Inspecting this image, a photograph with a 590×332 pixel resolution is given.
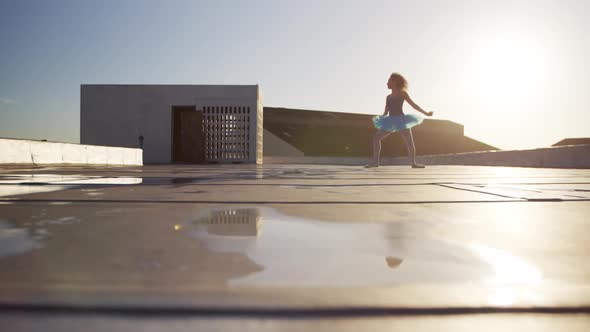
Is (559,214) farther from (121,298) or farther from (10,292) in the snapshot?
(10,292)

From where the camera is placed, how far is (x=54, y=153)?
20.8ft

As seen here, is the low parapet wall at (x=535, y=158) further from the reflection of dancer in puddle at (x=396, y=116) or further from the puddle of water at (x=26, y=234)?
the puddle of water at (x=26, y=234)

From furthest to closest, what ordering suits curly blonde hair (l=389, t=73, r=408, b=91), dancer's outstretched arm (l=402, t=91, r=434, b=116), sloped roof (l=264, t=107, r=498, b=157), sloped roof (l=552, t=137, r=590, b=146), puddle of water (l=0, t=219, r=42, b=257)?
1. sloped roof (l=264, t=107, r=498, b=157)
2. sloped roof (l=552, t=137, r=590, b=146)
3. curly blonde hair (l=389, t=73, r=408, b=91)
4. dancer's outstretched arm (l=402, t=91, r=434, b=116)
5. puddle of water (l=0, t=219, r=42, b=257)

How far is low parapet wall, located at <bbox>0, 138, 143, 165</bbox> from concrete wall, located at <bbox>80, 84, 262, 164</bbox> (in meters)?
6.50

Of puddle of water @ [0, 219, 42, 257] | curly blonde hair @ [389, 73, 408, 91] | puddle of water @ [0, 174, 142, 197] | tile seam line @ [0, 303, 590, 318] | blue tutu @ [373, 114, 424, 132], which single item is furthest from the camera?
curly blonde hair @ [389, 73, 408, 91]

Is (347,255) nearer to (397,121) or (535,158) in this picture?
(397,121)

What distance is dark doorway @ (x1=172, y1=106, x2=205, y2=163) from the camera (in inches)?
610

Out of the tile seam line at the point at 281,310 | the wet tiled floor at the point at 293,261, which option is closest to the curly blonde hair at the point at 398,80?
the wet tiled floor at the point at 293,261

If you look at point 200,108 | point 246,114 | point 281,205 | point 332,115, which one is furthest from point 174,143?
point 332,115

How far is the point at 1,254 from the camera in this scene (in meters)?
0.63

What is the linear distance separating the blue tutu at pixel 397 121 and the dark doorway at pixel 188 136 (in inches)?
430

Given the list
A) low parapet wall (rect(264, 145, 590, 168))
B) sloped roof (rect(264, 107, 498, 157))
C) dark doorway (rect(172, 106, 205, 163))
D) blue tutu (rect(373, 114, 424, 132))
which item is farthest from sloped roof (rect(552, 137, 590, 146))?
sloped roof (rect(264, 107, 498, 157))

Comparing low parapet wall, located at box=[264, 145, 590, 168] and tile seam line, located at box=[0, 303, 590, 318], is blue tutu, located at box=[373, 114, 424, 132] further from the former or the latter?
tile seam line, located at box=[0, 303, 590, 318]

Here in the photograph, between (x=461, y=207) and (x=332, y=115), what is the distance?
37889mm
